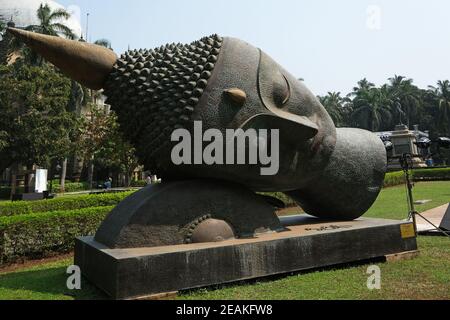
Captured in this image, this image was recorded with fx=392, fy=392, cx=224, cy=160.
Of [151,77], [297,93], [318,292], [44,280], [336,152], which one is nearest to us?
[318,292]

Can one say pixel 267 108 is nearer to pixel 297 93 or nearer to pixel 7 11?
pixel 297 93

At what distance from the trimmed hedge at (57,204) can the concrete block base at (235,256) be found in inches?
290

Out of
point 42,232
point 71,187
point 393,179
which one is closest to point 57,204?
point 42,232

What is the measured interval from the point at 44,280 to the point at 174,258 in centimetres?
244

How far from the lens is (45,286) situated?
5.32 metres

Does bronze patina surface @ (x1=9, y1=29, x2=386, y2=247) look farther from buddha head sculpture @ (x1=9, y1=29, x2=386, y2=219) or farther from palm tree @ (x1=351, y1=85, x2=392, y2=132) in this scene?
palm tree @ (x1=351, y1=85, x2=392, y2=132)

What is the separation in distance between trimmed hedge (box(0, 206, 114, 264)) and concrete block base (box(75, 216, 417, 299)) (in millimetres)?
2504

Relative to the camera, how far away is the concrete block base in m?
4.31

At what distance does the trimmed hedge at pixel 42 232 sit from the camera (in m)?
7.58

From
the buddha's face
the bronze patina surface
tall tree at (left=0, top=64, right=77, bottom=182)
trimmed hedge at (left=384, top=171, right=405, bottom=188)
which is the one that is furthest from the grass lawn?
tall tree at (left=0, top=64, right=77, bottom=182)

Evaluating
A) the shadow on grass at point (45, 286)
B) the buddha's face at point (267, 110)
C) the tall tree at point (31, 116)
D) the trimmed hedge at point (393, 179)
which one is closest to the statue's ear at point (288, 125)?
the buddha's face at point (267, 110)

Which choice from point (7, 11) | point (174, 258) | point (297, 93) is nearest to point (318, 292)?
point (174, 258)

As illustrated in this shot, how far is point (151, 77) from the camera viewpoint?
5320 mm

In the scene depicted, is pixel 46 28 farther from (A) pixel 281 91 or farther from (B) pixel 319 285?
(B) pixel 319 285
